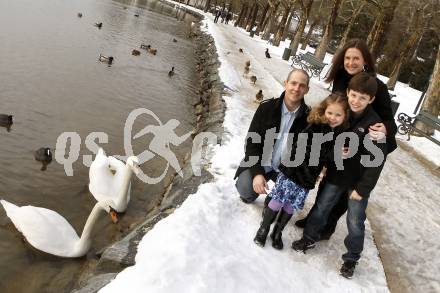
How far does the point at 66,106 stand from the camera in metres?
11.3

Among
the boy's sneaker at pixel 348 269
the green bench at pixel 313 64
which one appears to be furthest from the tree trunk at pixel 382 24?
the boy's sneaker at pixel 348 269

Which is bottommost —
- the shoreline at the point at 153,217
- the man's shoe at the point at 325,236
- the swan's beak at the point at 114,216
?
the swan's beak at the point at 114,216

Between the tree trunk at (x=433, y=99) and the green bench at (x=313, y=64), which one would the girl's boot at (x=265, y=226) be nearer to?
the tree trunk at (x=433, y=99)

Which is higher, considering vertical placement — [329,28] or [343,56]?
[329,28]

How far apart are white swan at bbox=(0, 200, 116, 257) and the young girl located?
90.9 inches

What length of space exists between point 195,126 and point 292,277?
Result: 805cm

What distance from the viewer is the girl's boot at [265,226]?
16.3ft

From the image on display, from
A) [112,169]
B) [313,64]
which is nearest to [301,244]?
[112,169]

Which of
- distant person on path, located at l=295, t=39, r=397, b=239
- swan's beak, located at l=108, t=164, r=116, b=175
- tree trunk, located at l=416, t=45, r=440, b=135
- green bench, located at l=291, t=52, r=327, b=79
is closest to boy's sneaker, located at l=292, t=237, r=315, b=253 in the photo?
distant person on path, located at l=295, t=39, r=397, b=239

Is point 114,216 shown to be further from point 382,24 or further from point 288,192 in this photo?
point 382,24

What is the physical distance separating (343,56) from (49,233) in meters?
4.12

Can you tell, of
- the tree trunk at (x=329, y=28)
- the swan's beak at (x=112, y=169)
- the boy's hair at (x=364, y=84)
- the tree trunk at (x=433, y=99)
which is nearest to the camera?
the boy's hair at (x=364, y=84)

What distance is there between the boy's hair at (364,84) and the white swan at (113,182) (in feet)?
11.6

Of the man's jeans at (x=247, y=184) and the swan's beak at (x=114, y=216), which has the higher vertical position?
the man's jeans at (x=247, y=184)
